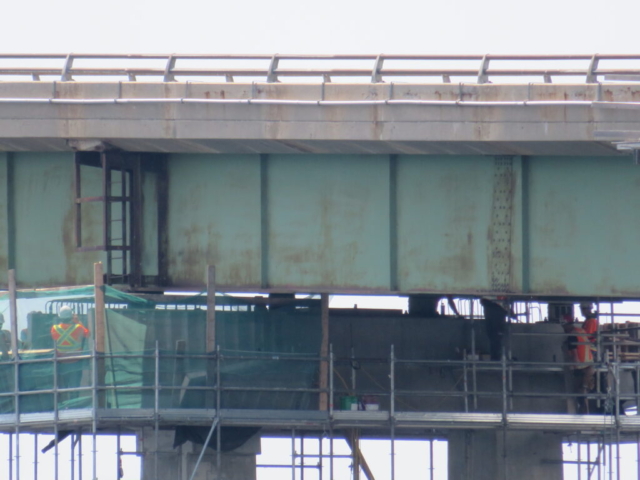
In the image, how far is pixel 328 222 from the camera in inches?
833

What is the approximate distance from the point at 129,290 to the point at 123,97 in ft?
11.2

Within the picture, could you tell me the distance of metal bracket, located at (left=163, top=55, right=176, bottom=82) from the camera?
67.1 feet

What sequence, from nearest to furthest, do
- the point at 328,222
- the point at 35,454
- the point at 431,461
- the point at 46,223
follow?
the point at 328,222
the point at 46,223
the point at 35,454
the point at 431,461

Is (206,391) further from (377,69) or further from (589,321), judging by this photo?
(589,321)

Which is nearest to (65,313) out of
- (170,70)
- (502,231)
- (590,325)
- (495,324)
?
(170,70)

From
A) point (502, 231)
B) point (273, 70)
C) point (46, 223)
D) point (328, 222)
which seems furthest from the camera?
point (46, 223)

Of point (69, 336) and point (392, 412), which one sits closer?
point (69, 336)

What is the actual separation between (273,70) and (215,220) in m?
2.94

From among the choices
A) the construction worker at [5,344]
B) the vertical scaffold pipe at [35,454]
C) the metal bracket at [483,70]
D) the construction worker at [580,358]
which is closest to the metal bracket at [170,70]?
the construction worker at [5,344]

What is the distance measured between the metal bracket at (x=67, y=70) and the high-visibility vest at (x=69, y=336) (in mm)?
4138

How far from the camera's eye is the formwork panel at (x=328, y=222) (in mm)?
21047
